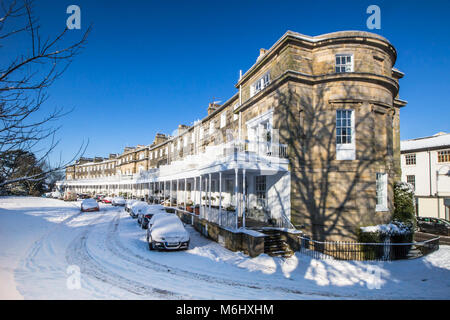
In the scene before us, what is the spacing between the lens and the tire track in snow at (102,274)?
6445mm

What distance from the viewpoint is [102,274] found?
25.6 feet

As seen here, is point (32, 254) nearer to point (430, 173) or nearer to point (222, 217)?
point (222, 217)

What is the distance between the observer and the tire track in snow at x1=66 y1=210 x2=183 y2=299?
645 cm

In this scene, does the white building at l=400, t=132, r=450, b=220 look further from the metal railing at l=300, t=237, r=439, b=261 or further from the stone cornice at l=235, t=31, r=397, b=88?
the stone cornice at l=235, t=31, r=397, b=88

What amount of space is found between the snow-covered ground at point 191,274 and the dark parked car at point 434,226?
928 cm

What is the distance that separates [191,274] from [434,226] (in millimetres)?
22299

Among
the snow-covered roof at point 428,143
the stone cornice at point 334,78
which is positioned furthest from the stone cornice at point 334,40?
the snow-covered roof at point 428,143

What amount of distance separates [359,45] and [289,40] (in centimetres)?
391

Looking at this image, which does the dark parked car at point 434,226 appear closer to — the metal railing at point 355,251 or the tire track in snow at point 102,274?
the metal railing at point 355,251

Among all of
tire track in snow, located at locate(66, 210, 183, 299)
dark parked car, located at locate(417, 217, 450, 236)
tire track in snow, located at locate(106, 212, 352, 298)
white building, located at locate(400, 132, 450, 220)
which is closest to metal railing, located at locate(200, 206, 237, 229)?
tire track in snow, located at locate(106, 212, 352, 298)
